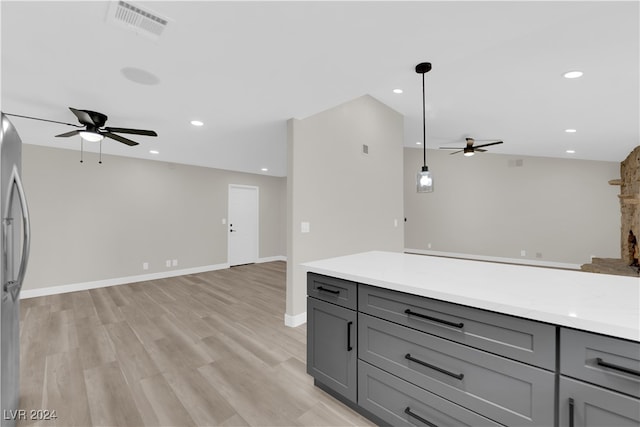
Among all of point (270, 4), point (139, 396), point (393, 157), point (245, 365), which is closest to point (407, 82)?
point (393, 157)

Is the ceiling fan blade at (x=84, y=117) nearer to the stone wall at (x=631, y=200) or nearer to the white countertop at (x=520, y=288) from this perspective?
the white countertop at (x=520, y=288)

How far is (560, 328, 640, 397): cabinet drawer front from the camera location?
2.85 ft

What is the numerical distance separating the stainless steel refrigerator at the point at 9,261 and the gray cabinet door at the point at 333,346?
164cm

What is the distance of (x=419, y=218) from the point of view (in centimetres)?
835

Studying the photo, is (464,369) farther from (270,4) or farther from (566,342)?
(270,4)

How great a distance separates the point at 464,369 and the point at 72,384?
274 cm

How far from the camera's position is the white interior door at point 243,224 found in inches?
263

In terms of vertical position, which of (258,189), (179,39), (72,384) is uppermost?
(179,39)

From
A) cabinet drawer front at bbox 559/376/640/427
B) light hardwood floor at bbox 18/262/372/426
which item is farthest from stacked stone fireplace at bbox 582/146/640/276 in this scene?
light hardwood floor at bbox 18/262/372/426

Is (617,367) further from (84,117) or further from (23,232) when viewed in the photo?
(84,117)

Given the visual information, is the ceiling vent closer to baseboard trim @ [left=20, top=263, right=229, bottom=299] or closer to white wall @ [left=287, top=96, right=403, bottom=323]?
white wall @ [left=287, top=96, right=403, bottom=323]

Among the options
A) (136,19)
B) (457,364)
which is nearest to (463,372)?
(457,364)

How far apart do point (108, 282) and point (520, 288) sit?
605 centimetres

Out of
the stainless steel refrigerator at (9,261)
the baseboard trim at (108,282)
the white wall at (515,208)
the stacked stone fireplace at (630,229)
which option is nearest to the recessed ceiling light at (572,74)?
the stacked stone fireplace at (630,229)
